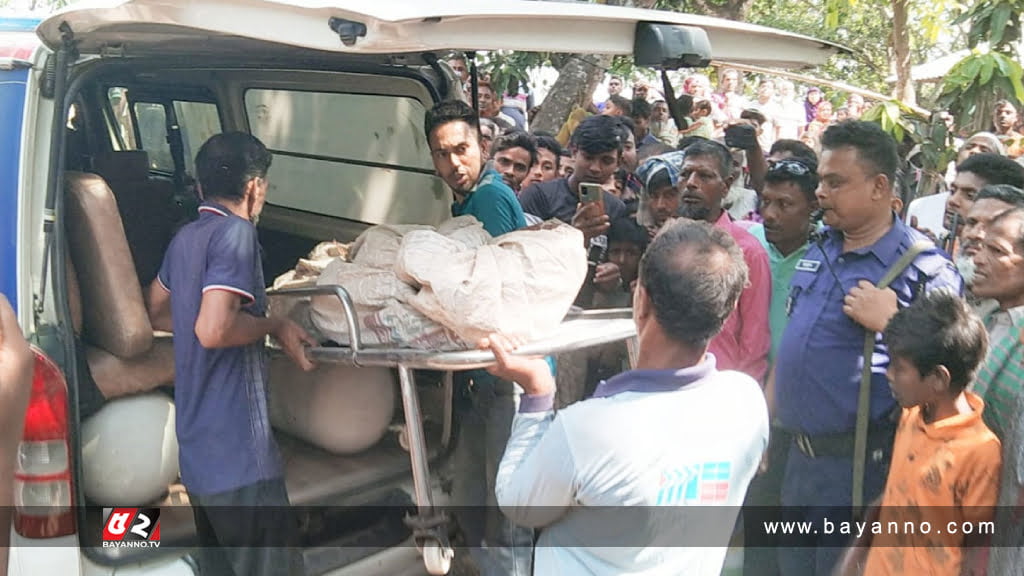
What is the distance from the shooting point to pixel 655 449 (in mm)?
1555

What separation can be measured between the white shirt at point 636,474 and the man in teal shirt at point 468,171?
1.22 m

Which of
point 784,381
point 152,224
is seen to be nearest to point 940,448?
point 784,381

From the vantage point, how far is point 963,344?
211cm

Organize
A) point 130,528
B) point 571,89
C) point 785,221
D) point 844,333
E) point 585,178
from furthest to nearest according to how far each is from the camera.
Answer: point 571,89 → point 585,178 → point 785,221 → point 844,333 → point 130,528

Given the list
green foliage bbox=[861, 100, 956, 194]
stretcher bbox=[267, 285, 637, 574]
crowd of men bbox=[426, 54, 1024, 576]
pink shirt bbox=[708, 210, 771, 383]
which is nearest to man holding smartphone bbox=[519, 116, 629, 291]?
crowd of men bbox=[426, 54, 1024, 576]

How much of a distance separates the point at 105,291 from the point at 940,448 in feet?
7.51

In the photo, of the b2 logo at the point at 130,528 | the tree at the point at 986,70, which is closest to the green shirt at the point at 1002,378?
the b2 logo at the point at 130,528

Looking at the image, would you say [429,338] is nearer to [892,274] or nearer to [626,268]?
[892,274]

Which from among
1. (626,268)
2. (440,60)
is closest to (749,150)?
(626,268)

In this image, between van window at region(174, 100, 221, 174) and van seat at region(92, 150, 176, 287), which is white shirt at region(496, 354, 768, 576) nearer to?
van seat at region(92, 150, 176, 287)

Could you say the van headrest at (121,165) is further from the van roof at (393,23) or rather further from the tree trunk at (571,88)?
the tree trunk at (571,88)

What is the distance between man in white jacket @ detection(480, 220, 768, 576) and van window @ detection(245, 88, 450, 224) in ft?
6.44

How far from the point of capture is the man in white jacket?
155 centimetres

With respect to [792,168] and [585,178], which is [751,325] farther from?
[585,178]
